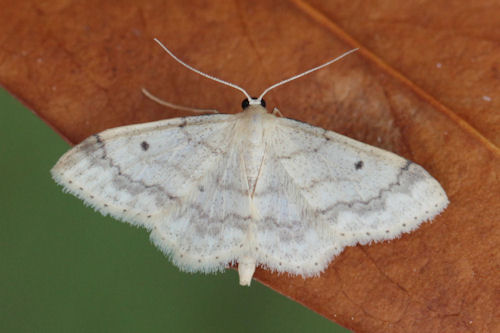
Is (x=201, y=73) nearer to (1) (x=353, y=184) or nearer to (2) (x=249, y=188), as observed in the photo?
(2) (x=249, y=188)

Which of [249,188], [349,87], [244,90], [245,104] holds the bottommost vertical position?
[249,188]

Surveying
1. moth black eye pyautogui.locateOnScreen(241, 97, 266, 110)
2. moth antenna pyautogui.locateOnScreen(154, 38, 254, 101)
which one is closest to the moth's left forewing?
moth black eye pyautogui.locateOnScreen(241, 97, 266, 110)

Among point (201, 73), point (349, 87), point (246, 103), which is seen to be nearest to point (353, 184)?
point (349, 87)

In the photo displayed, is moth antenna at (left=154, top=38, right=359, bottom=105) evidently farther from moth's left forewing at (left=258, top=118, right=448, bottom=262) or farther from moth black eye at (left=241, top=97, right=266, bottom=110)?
moth's left forewing at (left=258, top=118, right=448, bottom=262)

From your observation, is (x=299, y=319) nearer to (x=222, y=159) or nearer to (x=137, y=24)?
(x=222, y=159)

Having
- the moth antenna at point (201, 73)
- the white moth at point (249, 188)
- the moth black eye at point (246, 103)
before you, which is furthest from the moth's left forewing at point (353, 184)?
the moth antenna at point (201, 73)
